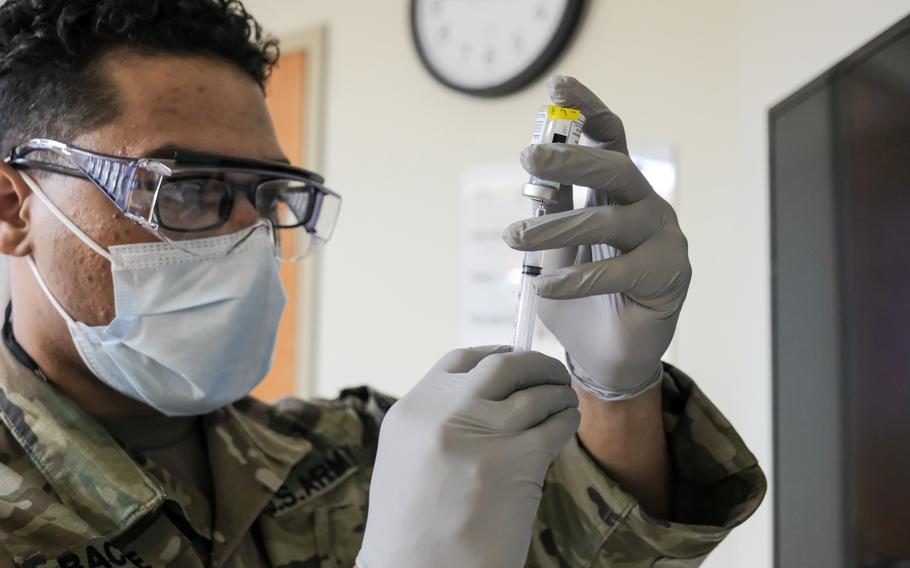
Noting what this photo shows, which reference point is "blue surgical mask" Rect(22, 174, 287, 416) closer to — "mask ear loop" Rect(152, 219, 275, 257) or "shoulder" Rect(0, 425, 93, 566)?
"mask ear loop" Rect(152, 219, 275, 257)

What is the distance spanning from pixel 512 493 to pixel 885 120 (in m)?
0.49

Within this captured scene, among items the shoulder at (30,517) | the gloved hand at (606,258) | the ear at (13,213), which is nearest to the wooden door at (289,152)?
the ear at (13,213)

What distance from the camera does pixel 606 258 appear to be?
2.48ft

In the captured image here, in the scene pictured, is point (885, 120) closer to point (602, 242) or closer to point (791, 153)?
point (791, 153)

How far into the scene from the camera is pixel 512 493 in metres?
0.69

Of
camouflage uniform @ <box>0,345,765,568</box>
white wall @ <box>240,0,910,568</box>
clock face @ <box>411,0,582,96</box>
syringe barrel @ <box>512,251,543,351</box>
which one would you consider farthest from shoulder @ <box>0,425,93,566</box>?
clock face @ <box>411,0,582,96</box>

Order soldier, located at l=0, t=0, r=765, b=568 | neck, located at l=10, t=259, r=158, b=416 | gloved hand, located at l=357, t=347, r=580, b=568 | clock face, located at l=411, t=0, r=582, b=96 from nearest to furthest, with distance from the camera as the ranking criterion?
gloved hand, located at l=357, t=347, r=580, b=568
soldier, located at l=0, t=0, r=765, b=568
neck, located at l=10, t=259, r=158, b=416
clock face, located at l=411, t=0, r=582, b=96

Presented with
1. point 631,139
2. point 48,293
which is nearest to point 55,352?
point 48,293

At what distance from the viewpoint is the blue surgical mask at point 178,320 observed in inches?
37.5

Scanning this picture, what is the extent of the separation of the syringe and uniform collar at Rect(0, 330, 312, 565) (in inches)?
18.4

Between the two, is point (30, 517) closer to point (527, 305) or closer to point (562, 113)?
point (527, 305)

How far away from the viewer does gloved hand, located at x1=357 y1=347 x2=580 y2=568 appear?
667 millimetres

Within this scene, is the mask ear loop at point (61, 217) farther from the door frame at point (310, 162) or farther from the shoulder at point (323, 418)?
the door frame at point (310, 162)

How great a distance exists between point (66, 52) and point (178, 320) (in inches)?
14.8
